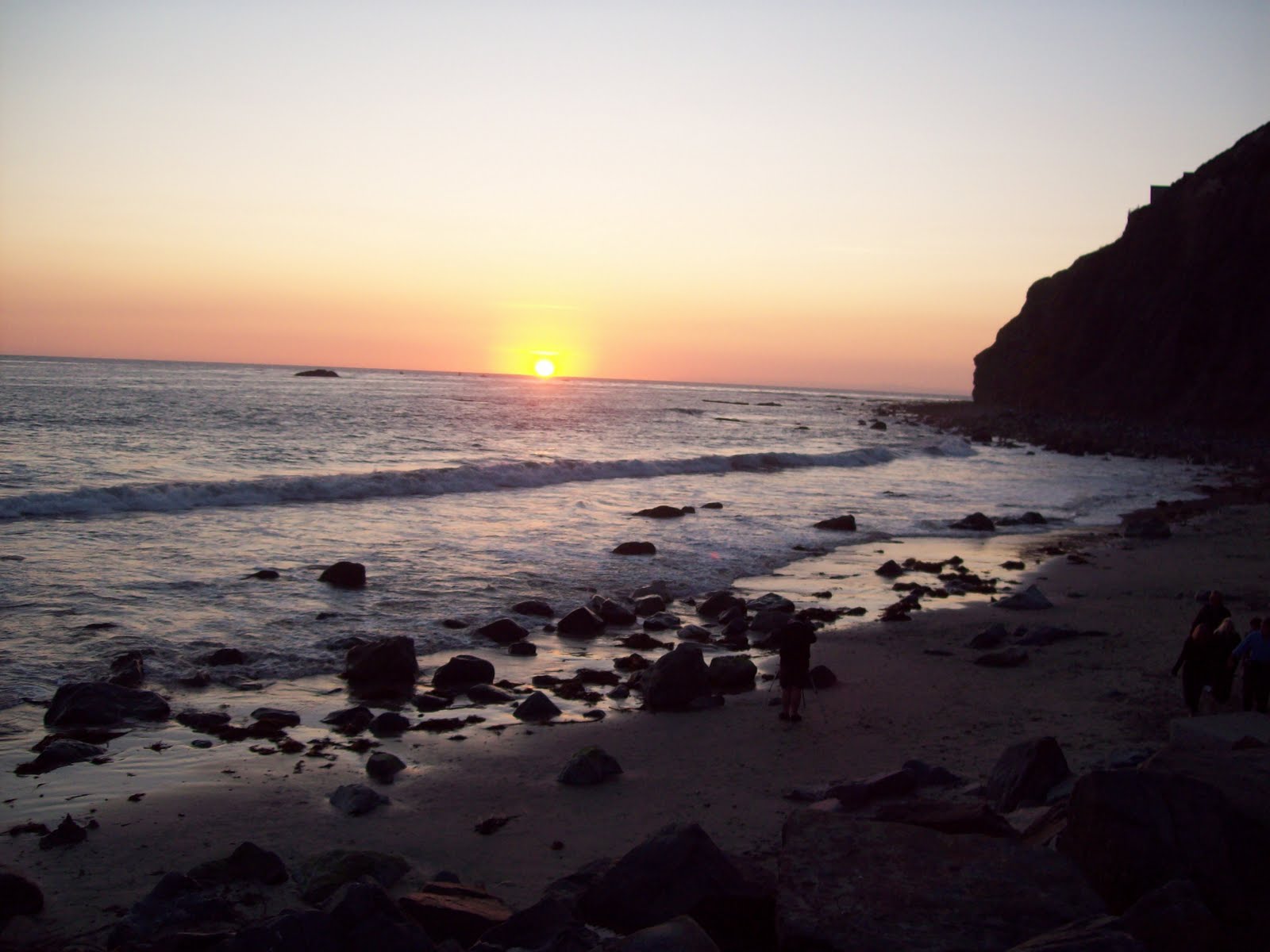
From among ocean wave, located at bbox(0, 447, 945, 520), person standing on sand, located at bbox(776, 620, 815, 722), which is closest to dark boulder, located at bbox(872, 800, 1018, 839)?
person standing on sand, located at bbox(776, 620, 815, 722)

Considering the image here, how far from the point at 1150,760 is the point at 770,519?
2180 cm

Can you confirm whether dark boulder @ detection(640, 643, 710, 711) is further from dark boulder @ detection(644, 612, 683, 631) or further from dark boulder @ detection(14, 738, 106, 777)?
dark boulder @ detection(14, 738, 106, 777)

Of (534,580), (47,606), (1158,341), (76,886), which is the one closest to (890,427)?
(1158,341)

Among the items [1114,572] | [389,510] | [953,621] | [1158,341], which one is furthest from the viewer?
[1158,341]

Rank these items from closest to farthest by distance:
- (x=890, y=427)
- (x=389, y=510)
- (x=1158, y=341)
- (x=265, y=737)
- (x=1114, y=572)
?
1. (x=265, y=737)
2. (x=1114, y=572)
3. (x=389, y=510)
4. (x=1158, y=341)
5. (x=890, y=427)

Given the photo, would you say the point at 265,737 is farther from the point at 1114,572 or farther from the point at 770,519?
the point at 770,519

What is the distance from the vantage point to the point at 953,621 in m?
15.8

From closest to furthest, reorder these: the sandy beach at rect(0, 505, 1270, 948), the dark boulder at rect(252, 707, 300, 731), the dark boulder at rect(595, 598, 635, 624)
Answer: the sandy beach at rect(0, 505, 1270, 948) < the dark boulder at rect(252, 707, 300, 731) < the dark boulder at rect(595, 598, 635, 624)

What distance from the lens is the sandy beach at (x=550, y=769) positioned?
24.1 ft

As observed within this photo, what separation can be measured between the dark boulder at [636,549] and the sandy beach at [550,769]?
24.5ft

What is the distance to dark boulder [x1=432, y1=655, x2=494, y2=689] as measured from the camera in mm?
12148

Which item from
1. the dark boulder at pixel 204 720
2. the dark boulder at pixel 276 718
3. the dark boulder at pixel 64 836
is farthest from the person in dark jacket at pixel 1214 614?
the dark boulder at pixel 64 836

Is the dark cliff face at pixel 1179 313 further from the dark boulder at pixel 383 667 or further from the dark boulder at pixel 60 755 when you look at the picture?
the dark boulder at pixel 60 755

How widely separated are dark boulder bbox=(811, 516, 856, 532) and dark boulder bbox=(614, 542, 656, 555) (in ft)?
21.6
